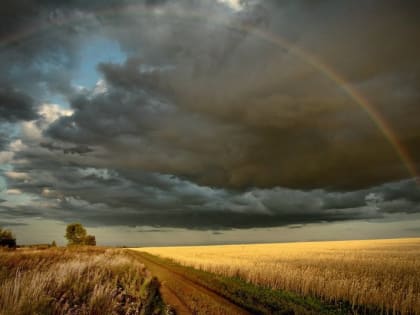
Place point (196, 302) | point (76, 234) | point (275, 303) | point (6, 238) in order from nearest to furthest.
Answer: point (275, 303)
point (196, 302)
point (6, 238)
point (76, 234)

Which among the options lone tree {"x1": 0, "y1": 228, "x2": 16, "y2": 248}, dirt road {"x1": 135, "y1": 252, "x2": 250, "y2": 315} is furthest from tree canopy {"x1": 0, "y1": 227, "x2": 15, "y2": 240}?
dirt road {"x1": 135, "y1": 252, "x2": 250, "y2": 315}

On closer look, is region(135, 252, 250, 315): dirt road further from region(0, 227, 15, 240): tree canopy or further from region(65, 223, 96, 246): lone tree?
region(65, 223, 96, 246): lone tree

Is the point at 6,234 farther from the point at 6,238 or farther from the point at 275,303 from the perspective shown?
the point at 275,303

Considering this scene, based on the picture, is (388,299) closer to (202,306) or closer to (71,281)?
(202,306)

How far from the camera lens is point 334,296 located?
48.6 ft

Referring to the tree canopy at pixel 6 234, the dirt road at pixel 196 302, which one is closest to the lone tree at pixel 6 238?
the tree canopy at pixel 6 234

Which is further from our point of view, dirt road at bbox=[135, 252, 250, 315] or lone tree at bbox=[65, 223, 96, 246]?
lone tree at bbox=[65, 223, 96, 246]

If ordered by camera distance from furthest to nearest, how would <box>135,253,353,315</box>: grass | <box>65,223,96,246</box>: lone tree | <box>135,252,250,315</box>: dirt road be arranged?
<box>65,223,96,246</box>: lone tree < <box>135,253,353,315</box>: grass < <box>135,252,250,315</box>: dirt road

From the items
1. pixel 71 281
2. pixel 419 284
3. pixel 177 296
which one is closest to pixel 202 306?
pixel 177 296

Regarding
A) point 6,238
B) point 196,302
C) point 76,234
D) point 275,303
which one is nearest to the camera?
point 275,303

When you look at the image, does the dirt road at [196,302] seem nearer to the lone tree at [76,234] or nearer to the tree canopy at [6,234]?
the tree canopy at [6,234]

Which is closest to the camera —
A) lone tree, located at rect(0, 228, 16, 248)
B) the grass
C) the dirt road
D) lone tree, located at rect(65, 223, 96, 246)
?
the dirt road

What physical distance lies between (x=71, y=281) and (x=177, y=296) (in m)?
6.26

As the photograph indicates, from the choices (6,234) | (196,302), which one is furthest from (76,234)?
(196,302)
